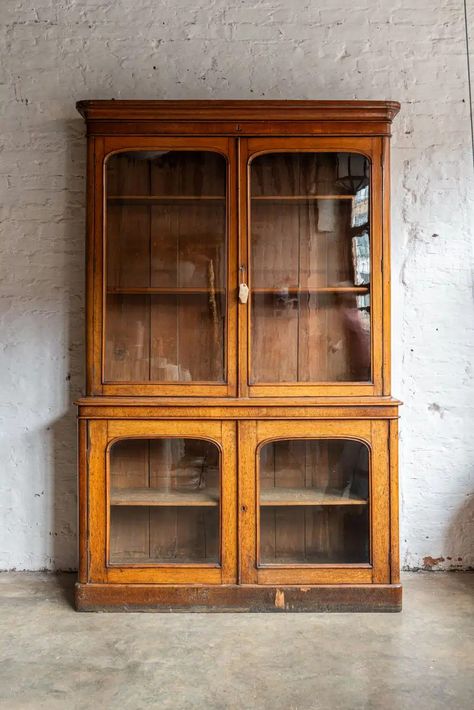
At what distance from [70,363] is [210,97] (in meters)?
1.44

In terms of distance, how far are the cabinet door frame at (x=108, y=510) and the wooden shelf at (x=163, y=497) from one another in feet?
0.15

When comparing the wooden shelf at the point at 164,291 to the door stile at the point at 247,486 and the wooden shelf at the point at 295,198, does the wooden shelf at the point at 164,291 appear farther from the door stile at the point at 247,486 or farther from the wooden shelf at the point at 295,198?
the door stile at the point at 247,486

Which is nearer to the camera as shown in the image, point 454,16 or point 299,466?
point 299,466

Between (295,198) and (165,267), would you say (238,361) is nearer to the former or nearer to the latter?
(165,267)

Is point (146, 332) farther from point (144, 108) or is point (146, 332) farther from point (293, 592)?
point (293, 592)

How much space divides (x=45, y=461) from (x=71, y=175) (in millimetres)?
1381

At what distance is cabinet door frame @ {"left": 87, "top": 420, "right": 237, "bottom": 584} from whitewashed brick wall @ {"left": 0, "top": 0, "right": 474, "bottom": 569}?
1.57 ft

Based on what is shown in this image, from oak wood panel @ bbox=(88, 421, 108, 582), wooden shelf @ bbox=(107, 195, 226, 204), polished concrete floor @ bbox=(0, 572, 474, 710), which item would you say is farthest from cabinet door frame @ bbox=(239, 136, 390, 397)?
polished concrete floor @ bbox=(0, 572, 474, 710)

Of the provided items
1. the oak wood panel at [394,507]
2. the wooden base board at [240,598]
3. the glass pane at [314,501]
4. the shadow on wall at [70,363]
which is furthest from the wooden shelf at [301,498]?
the shadow on wall at [70,363]

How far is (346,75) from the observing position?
3.12 metres

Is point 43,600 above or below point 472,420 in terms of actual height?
below

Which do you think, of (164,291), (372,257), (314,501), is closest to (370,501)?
(314,501)

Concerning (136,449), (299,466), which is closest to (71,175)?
(136,449)

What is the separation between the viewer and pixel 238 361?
2.72m
